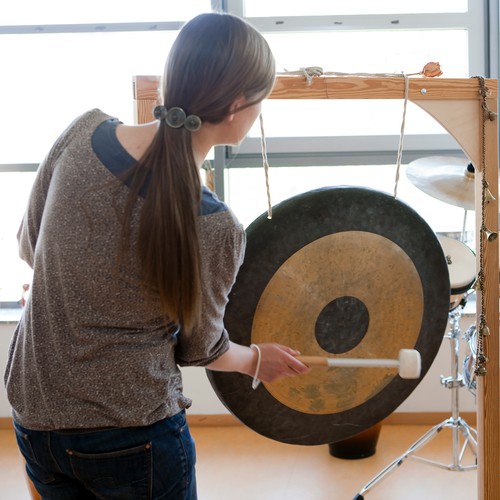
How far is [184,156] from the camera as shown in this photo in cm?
104

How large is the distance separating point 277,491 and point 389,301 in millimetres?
1164

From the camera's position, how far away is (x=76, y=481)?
115cm

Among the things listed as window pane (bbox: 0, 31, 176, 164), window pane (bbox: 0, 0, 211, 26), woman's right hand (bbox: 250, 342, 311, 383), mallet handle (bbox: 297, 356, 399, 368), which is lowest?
mallet handle (bbox: 297, 356, 399, 368)

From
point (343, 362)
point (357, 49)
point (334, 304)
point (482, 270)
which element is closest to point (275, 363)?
point (343, 362)

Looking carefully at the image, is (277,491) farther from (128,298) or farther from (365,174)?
(128,298)

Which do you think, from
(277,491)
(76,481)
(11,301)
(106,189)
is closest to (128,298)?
(106,189)

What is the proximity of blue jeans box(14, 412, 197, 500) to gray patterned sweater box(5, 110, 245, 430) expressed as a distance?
2 centimetres

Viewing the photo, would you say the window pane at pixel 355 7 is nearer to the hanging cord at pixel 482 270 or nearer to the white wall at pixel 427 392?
the white wall at pixel 427 392

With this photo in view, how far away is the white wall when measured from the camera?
3.18 metres

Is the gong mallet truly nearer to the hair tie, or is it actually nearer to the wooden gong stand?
the wooden gong stand

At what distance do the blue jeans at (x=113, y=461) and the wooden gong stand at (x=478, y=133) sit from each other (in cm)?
85

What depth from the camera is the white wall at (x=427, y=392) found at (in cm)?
318

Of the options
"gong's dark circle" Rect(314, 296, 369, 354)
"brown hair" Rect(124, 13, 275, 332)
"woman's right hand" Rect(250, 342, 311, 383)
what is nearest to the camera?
"brown hair" Rect(124, 13, 275, 332)

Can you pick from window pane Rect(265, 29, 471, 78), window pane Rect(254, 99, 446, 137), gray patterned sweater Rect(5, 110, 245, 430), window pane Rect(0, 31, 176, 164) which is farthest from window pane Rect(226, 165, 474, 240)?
gray patterned sweater Rect(5, 110, 245, 430)
